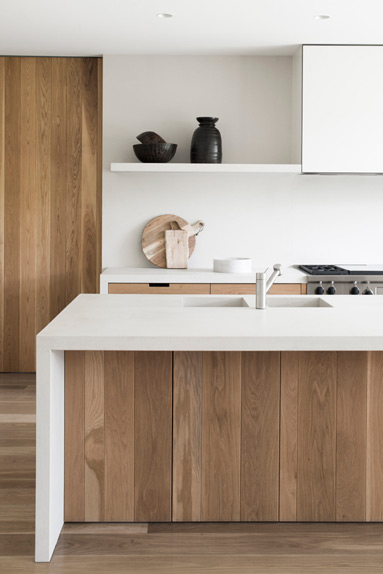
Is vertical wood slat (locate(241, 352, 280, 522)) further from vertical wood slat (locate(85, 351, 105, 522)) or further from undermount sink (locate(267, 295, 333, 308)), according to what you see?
undermount sink (locate(267, 295, 333, 308))

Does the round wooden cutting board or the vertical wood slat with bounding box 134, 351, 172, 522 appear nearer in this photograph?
the vertical wood slat with bounding box 134, 351, 172, 522

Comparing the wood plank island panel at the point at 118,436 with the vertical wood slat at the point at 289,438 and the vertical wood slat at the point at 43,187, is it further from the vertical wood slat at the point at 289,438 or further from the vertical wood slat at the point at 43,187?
the vertical wood slat at the point at 43,187

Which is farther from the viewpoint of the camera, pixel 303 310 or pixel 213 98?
pixel 213 98

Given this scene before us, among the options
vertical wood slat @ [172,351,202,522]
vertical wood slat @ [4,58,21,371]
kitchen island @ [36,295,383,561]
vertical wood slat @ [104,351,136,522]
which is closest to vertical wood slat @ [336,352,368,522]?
kitchen island @ [36,295,383,561]

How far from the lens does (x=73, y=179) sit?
17.3 ft

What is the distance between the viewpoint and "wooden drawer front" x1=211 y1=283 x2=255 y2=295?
4.68m

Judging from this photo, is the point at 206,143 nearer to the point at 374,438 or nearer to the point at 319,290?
the point at 319,290

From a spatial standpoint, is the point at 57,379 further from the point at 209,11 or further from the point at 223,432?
the point at 209,11

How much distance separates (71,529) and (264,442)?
0.82 metres

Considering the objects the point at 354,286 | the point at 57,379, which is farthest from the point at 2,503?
the point at 354,286

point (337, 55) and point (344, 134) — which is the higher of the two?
point (337, 55)

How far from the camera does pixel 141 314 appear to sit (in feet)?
9.42

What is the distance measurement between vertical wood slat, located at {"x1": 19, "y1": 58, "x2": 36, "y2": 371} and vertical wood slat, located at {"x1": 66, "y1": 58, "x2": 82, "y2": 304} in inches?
10.3

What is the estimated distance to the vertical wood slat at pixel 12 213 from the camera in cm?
520
